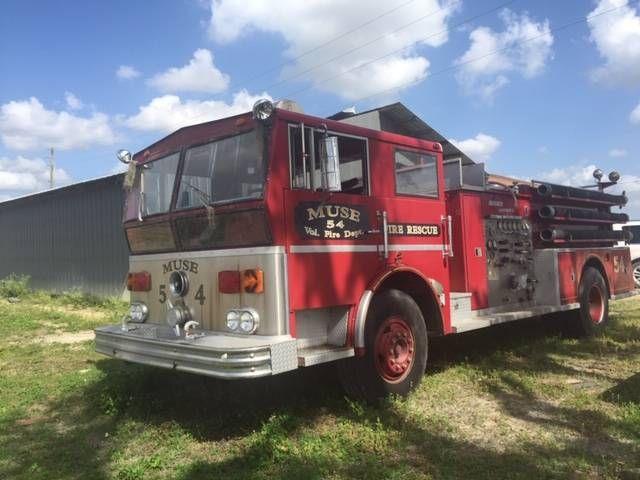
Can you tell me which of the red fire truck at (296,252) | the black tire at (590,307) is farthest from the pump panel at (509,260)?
the black tire at (590,307)

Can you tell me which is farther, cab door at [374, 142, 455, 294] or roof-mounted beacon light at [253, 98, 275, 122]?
cab door at [374, 142, 455, 294]

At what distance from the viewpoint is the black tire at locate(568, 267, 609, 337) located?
8320mm

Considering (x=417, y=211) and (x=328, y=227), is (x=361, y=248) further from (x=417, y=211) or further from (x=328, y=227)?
(x=417, y=211)

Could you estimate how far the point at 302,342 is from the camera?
478cm

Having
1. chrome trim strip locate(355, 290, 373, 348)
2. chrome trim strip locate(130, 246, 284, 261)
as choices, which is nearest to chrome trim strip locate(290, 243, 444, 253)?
chrome trim strip locate(130, 246, 284, 261)

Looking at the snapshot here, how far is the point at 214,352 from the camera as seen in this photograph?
4.20 metres

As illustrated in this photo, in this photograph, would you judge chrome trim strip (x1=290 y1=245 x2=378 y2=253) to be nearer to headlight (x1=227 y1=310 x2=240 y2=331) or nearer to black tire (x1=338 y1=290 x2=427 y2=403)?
black tire (x1=338 y1=290 x2=427 y2=403)

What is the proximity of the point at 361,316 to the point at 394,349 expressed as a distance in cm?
68

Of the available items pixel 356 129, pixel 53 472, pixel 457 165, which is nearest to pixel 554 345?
pixel 457 165

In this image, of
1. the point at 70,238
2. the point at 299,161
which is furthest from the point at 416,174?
the point at 70,238

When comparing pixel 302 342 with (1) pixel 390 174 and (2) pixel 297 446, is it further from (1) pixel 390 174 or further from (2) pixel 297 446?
(1) pixel 390 174

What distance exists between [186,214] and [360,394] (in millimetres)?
2177

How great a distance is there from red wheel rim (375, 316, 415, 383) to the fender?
338 mm

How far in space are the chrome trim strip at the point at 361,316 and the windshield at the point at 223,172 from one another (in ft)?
4.28
